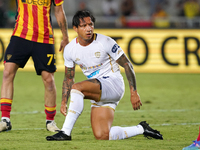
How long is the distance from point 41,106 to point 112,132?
10.7ft

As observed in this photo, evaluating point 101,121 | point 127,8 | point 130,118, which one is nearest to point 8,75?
point 101,121

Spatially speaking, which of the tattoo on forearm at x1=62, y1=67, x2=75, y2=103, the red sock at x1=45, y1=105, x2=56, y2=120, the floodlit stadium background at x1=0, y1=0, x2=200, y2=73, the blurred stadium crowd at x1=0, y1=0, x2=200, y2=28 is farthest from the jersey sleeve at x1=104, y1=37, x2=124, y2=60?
the blurred stadium crowd at x1=0, y1=0, x2=200, y2=28

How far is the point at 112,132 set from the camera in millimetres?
4484

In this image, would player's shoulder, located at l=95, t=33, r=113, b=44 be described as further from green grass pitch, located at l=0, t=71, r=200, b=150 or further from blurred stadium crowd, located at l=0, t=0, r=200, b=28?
blurred stadium crowd, located at l=0, t=0, r=200, b=28

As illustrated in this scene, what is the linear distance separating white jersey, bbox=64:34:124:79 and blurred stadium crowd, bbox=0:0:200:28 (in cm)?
910

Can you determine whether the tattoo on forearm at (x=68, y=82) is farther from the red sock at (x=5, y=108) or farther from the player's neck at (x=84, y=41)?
the red sock at (x=5, y=108)

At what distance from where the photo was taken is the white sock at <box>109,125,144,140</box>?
14.7 ft

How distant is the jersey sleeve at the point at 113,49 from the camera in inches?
179

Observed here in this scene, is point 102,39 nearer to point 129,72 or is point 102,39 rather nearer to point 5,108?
point 129,72

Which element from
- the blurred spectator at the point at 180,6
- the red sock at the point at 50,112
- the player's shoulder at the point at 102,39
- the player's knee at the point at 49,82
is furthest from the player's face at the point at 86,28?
the blurred spectator at the point at 180,6

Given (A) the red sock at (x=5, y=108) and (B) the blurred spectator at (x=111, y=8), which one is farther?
(B) the blurred spectator at (x=111, y=8)

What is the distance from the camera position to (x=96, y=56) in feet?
15.4

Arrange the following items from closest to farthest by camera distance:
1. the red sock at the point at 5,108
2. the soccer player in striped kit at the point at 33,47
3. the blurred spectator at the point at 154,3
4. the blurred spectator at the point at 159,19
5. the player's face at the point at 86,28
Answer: the player's face at the point at 86,28
the red sock at the point at 5,108
the soccer player in striped kit at the point at 33,47
the blurred spectator at the point at 159,19
the blurred spectator at the point at 154,3

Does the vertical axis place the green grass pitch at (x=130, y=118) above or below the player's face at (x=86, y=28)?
below
